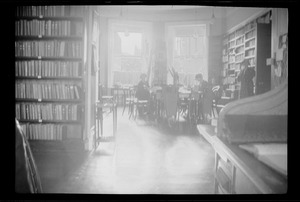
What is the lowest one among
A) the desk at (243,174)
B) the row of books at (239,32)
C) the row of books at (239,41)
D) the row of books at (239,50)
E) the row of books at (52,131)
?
the row of books at (52,131)

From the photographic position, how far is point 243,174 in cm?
133

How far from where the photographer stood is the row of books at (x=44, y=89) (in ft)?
12.4

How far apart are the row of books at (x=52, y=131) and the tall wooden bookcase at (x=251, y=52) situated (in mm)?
2112

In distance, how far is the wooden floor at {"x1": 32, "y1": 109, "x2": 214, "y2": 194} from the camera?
8.85ft

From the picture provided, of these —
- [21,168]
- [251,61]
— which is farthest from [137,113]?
[251,61]

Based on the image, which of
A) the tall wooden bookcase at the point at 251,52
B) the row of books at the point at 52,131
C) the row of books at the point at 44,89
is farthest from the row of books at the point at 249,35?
the row of books at the point at 52,131

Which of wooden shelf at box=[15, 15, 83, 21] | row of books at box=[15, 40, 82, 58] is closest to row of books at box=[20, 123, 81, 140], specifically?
row of books at box=[15, 40, 82, 58]

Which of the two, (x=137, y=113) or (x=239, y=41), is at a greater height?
(x=239, y=41)

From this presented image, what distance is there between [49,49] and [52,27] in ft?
0.93

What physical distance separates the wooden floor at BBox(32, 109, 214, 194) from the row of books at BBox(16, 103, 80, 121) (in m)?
0.51

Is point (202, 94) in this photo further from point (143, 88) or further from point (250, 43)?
point (250, 43)

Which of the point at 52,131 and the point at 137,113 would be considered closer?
the point at 137,113

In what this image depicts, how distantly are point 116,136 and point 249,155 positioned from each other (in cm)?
347

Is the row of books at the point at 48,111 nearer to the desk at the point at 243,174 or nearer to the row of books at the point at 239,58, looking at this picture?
the desk at the point at 243,174
